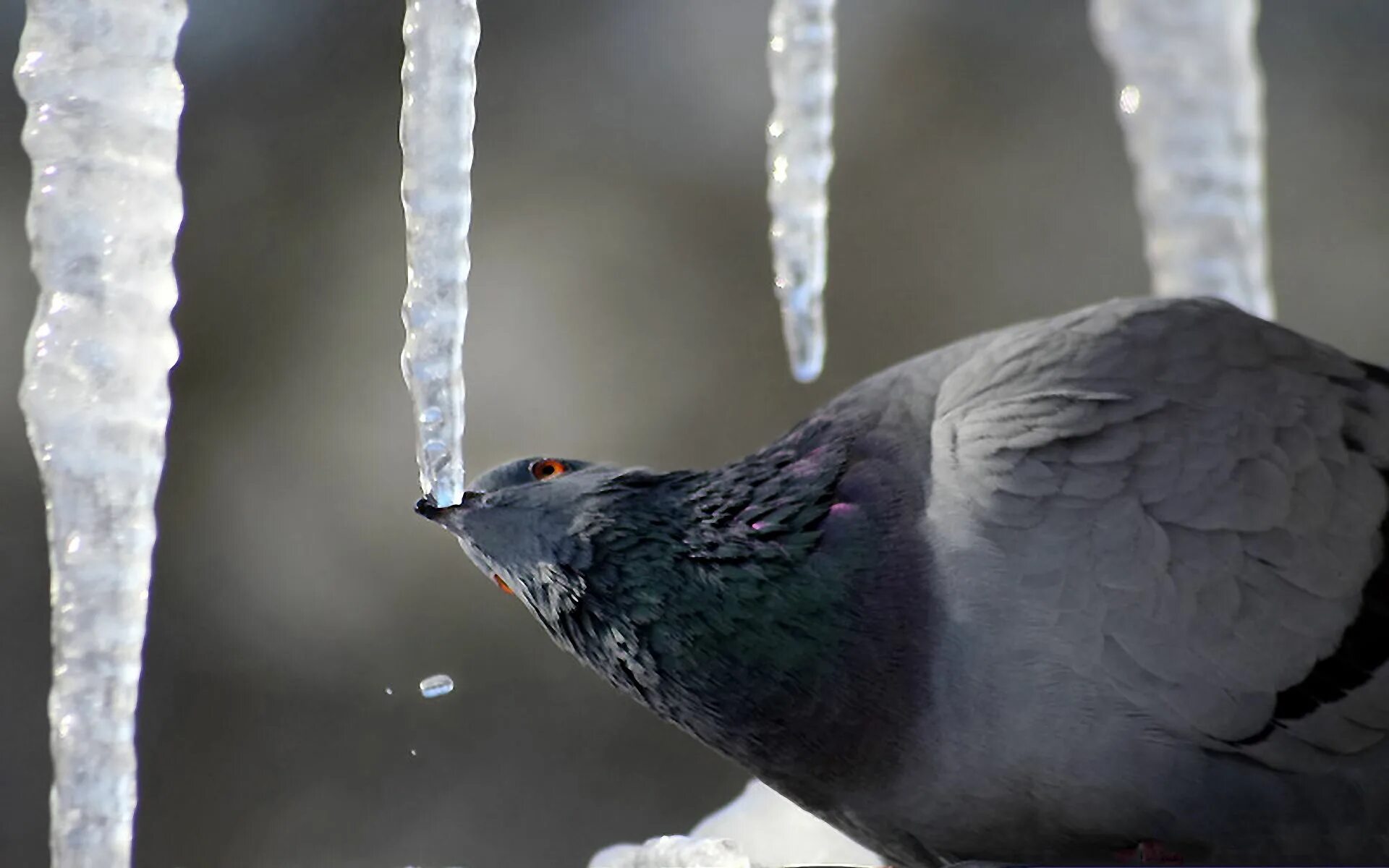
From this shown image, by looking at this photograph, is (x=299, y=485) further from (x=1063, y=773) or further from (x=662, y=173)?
(x=1063, y=773)

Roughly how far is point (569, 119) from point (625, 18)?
10.8 inches

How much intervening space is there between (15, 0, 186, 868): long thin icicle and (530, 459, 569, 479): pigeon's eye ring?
1.16 feet

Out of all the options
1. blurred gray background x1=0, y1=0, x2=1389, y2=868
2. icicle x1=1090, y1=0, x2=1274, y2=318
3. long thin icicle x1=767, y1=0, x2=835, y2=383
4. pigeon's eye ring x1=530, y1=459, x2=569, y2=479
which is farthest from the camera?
blurred gray background x1=0, y1=0, x2=1389, y2=868

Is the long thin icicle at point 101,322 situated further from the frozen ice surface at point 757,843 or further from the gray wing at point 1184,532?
the gray wing at point 1184,532

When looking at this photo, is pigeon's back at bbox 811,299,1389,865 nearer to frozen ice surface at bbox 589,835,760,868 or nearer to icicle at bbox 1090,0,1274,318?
frozen ice surface at bbox 589,835,760,868

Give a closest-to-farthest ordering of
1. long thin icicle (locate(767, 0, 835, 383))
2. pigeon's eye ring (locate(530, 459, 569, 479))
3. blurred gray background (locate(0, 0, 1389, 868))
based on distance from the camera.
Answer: pigeon's eye ring (locate(530, 459, 569, 479)) → long thin icicle (locate(767, 0, 835, 383)) → blurred gray background (locate(0, 0, 1389, 868))

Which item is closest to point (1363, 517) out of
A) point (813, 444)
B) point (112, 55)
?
point (813, 444)

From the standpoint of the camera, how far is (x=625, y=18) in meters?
3.23

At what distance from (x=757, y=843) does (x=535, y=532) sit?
62 cm

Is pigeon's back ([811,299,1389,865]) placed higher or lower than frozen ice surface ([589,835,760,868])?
higher

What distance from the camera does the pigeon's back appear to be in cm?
98

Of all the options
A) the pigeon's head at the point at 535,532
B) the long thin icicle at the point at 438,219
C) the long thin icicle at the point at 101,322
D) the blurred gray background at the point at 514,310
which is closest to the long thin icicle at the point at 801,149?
the long thin icicle at the point at 438,219

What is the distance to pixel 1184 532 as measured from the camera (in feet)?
3.27

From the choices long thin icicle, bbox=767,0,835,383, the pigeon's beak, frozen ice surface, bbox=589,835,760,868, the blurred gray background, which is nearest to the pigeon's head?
the pigeon's beak
